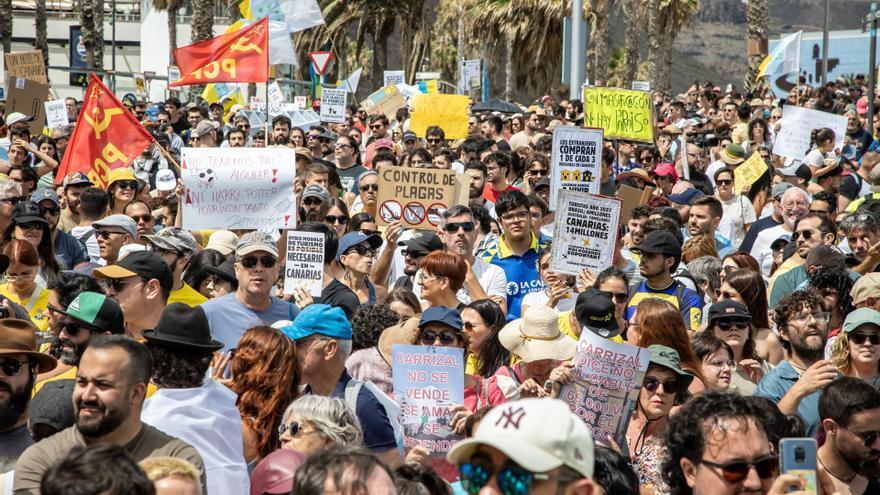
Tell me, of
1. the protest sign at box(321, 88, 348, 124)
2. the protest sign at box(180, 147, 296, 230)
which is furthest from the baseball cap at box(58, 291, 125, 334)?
the protest sign at box(321, 88, 348, 124)

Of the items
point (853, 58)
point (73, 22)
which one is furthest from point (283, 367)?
point (73, 22)

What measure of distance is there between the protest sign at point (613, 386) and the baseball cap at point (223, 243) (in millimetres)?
3906

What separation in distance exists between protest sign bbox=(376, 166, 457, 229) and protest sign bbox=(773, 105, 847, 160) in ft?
21.8

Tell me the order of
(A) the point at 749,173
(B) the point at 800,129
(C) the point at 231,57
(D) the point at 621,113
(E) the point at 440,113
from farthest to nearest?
(E) the point at 440,113, (B) the point at 800,129, (C) the point at 231,57, (D) the point at 621,113, (A) the point at 749,173

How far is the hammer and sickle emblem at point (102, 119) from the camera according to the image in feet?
38.4

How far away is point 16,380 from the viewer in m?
5.17

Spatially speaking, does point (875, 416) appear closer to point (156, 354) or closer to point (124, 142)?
point (156, 354)

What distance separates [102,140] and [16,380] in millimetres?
6783

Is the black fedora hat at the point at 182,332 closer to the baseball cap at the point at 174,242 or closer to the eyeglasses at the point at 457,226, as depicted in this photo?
the baseball cap at the point at 174,242

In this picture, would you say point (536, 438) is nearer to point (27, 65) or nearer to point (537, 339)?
point (537, 339)

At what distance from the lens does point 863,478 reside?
192 inches

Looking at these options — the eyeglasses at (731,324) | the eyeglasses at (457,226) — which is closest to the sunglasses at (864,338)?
the eyeglasses at (731,324)

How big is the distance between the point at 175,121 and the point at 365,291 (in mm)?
12762

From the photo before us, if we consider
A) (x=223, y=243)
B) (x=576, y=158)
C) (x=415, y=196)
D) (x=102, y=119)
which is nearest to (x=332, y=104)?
(x=102, y=119)
